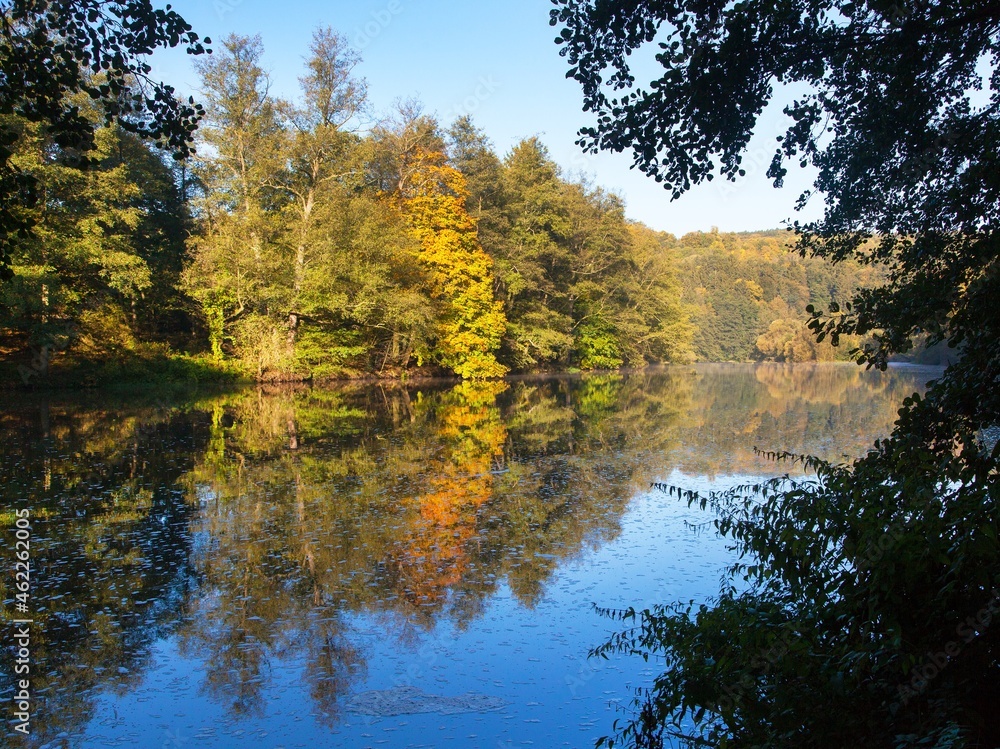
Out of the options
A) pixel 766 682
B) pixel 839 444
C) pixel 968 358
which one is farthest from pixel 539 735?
pixel 839 444

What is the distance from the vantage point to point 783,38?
572cm

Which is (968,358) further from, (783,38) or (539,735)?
(539,735)

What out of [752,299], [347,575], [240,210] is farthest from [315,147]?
[752,299]

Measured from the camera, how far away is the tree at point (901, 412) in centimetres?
315

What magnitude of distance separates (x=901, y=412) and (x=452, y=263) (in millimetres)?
35681

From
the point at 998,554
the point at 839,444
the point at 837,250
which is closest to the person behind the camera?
the point at 998,554

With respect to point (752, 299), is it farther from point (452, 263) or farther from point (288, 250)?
point (288, 250)

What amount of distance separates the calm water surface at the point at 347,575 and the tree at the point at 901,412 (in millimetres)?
1148

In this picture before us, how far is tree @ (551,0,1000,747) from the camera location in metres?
3.15

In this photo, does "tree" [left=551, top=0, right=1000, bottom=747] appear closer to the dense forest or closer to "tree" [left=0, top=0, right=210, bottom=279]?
"tree" [left=0, top=0, right=210, bottom=279]

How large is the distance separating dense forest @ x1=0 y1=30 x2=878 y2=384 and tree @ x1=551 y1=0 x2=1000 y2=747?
82.0 ft

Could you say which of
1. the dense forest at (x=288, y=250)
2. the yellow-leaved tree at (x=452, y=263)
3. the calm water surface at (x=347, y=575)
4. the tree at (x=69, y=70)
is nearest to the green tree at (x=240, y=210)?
the dense forest at (x=288, y=250)

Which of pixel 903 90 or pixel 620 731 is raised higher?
pixel 903 90

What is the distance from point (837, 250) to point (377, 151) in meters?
35.4
